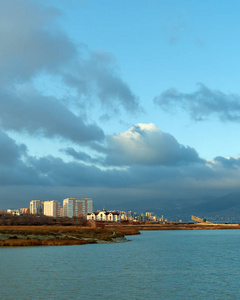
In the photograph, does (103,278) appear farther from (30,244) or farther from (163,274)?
(30,244)

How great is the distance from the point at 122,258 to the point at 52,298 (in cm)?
3290

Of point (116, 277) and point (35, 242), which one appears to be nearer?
point (116, 277)

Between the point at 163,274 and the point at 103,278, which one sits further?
the point at 163,274

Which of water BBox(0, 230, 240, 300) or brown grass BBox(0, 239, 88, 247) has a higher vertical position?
brown grass BBox(0, 239, 88, 247)

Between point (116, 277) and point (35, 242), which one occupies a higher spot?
point (35, 242)

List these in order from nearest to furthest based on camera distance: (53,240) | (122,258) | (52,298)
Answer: (52,298), (122,258), (53,240)

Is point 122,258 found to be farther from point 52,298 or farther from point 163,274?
point 52,298

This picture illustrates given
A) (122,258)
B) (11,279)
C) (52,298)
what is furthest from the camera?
(122,258)

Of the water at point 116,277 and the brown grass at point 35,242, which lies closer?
the water at point 116,277

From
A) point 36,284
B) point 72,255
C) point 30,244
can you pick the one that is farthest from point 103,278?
point 30,244

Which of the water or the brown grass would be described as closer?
the water

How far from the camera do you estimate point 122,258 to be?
6738 centimetres

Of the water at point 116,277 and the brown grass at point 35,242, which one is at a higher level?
the brown grass at point 35,242

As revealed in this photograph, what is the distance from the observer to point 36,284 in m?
42.1
